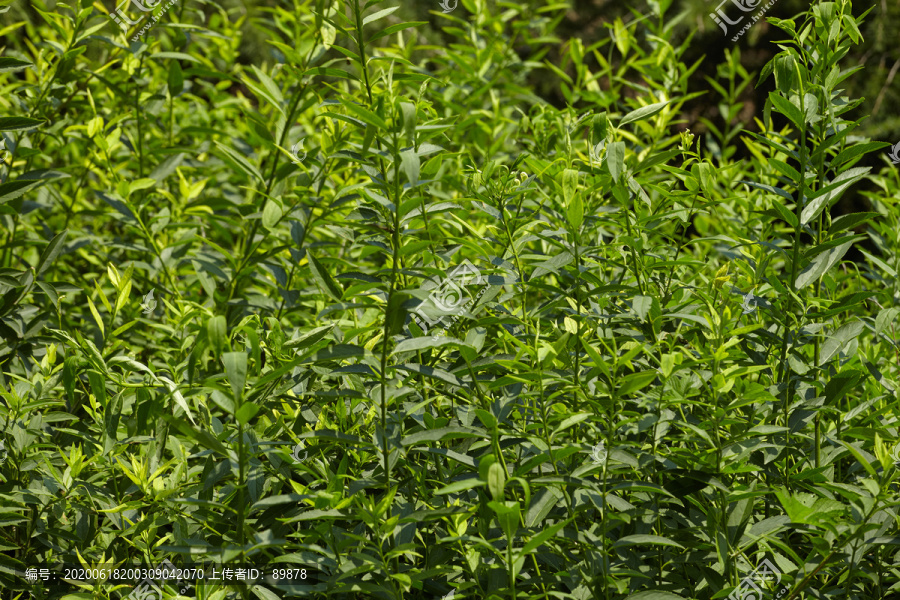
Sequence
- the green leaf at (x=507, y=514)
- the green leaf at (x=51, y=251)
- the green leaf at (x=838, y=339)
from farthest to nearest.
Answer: the green leaf at (x=51, y=251)
the green leaf at (x=838, y=339)
the green leaf at (x=507, y=514)

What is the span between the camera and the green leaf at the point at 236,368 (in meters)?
0.86

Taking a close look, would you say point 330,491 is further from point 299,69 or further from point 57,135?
point 57,135

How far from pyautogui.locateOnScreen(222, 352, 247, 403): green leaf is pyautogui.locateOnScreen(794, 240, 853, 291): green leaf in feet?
2.76

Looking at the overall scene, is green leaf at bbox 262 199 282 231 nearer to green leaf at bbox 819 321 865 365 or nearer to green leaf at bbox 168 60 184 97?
green leaf at bbox 168 60 184 97

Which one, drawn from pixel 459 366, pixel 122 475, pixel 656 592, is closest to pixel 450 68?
pixel 459 366

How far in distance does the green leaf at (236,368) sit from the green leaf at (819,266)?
0.84m

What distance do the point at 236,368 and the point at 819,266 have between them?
0.91m

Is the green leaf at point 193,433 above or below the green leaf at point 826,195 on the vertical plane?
below

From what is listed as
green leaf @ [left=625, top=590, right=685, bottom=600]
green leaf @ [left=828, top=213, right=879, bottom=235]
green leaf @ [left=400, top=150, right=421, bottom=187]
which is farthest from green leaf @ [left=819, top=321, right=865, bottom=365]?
green leaf @ [left=400, top=150, right=421, bottom=187]

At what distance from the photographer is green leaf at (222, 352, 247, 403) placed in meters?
0.86

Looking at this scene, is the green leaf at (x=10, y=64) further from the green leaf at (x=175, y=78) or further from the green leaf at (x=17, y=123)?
the green leaf at (x=175, y=78)

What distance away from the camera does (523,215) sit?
132 cm

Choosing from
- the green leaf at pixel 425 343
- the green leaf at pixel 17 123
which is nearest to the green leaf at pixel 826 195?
the green leaf at pixel 425 343

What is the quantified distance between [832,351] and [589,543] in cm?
54
